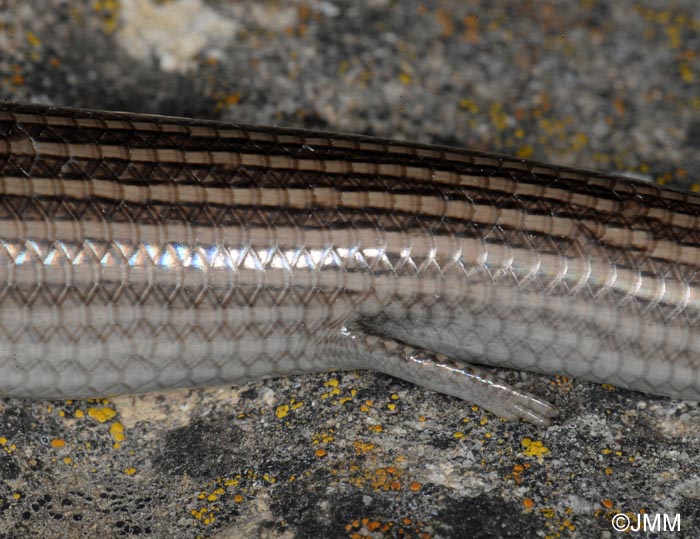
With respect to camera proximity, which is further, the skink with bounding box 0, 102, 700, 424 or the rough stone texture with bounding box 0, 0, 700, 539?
the skink with bounding box 0, 102, 700, 424

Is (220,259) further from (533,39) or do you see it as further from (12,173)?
(533,39)

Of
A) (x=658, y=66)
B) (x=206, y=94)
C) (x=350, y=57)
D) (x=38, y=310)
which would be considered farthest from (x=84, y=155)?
(x=658, y=66)

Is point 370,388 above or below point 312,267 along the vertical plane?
below

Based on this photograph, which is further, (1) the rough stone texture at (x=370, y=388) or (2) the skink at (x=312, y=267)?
(2) the skink at (x=312, y=267)
